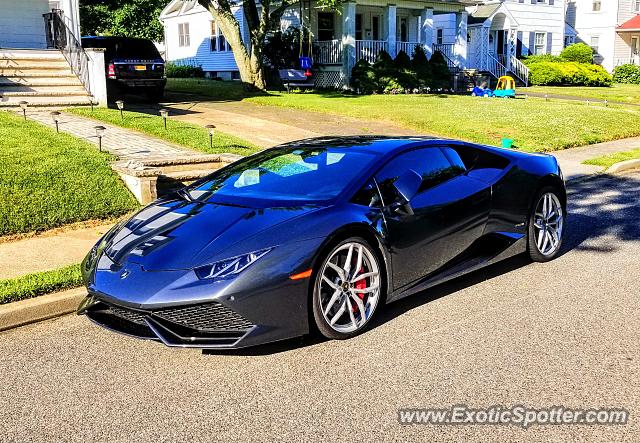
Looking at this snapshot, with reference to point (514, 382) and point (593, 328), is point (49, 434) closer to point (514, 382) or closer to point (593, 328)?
point (514, 382)

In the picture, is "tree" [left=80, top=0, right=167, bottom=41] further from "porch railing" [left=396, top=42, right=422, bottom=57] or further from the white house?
the white house

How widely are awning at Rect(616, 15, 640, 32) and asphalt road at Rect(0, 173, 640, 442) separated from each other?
1770 inches

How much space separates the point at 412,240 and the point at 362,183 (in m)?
0.57

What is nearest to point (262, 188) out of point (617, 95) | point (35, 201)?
point (35, 201)

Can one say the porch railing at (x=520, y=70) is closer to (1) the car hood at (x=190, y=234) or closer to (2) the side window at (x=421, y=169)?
(2) the side window at (x=421, y=169)

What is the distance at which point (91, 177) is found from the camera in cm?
892

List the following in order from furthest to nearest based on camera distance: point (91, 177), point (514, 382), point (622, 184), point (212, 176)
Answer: point (622, 184) < point (91, 177) < point (212, 176) < point (514, 382)

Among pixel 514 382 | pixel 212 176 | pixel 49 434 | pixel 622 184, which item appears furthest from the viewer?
pixel 622 184

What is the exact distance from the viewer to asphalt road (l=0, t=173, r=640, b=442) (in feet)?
11.8

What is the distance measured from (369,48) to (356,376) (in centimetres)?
2779

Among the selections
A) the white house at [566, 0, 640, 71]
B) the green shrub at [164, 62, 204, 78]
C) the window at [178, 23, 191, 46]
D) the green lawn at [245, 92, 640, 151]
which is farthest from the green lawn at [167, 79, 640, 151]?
the white house at [566, 0, 640, 71]

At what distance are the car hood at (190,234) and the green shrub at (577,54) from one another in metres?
39.6

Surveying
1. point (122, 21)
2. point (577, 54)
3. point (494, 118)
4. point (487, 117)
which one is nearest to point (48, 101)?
point (487, 117)

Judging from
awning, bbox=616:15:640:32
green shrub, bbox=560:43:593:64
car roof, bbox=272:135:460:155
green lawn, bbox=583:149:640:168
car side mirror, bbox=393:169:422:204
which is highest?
awning, bbox=616:15:640:32
